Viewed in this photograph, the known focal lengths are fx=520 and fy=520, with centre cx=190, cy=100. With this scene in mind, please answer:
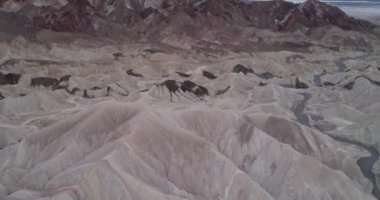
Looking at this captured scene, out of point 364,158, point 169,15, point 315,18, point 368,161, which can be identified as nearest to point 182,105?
point 364,158

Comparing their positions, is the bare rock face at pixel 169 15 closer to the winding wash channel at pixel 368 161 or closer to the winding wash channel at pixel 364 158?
the winding wash channel at pixel 364 158

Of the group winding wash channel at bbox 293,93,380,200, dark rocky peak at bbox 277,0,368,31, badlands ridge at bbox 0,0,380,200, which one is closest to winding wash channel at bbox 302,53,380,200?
winding wash channel at bbox 293,93,380,200

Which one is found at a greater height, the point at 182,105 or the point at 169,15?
the point at 182,105

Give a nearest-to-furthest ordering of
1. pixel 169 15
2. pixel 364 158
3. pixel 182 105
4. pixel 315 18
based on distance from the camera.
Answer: pixel 364 158 → pixel 182 105 → pixel 169 15 → pixel 315 18

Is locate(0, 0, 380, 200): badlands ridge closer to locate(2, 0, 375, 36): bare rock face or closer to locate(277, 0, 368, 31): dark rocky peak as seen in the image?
locate(2, 0, 375, 36): bare rock face

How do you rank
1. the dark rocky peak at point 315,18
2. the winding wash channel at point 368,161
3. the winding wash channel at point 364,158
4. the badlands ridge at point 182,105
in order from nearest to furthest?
the badlands ridge at point 182,105, the winding wash channel at point 368,161, the winding wash channel at point 364,158, the dark rocky peak at point 315,18

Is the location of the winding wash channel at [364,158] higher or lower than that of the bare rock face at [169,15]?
higher

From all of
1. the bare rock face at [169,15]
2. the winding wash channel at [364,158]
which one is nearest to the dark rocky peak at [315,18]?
the bare rock face at [169,15]

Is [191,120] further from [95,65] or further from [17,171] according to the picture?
[95,65]

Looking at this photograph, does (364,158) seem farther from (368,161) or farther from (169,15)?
(169,15)

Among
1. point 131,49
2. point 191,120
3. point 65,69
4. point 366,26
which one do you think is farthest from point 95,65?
point 366,26

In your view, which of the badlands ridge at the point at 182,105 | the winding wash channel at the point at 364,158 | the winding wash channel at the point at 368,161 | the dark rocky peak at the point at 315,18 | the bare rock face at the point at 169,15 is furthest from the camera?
the dark rocky peak at the point at 315,18
